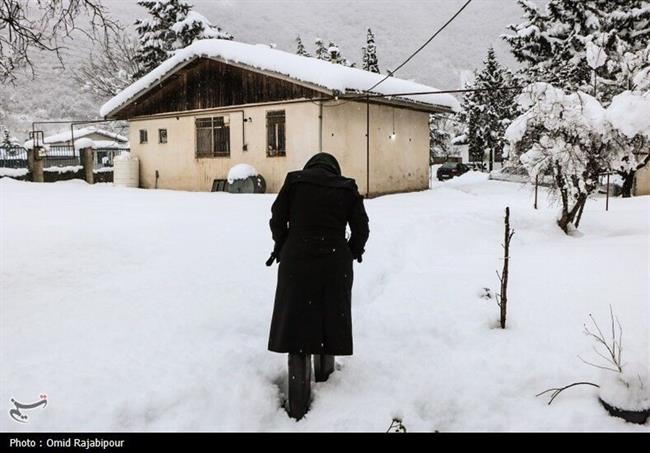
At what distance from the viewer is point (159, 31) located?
3025cm

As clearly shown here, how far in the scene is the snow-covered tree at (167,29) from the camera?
97.6 feet

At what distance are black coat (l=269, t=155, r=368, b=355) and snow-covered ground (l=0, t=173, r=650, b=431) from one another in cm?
59

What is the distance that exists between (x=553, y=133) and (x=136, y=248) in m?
7.17

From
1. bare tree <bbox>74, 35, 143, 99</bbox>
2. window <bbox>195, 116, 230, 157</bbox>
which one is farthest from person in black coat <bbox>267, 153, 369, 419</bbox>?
bare tree <bbox>74, 35, 143, 99</bbox>

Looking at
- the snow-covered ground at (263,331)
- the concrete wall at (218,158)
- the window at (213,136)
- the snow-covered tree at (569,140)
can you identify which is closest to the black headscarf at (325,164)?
the snow-covered ground at (263,331)

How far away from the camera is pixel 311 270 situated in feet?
11.0

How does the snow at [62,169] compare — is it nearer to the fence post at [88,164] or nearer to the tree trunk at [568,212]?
the fence post at [88,164]

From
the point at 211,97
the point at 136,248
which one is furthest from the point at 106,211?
the point at 211,97

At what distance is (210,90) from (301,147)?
4624 mm

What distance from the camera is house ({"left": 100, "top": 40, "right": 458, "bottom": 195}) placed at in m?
15.5

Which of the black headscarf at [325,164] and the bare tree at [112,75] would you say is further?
the bare tree at [112,75]

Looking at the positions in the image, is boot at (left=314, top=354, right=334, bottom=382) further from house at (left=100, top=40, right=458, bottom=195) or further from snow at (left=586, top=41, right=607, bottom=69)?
house at (left=100, top=40, right=458, bottom=195)

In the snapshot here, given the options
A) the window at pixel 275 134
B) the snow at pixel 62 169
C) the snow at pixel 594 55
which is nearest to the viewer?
the snow at pixel 594 55

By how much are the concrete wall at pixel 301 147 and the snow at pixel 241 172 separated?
0.57m
